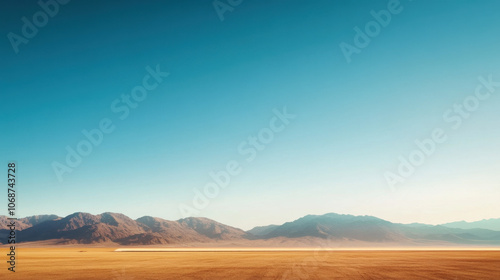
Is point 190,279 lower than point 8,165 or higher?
lower

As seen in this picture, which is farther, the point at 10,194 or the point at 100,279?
the point at 10,194

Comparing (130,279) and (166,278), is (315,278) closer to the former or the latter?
(166,278)

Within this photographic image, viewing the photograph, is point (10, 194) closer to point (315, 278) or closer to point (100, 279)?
point (100, 279)

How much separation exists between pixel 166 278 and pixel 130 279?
10.6ft

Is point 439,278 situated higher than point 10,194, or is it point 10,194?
point 10,194

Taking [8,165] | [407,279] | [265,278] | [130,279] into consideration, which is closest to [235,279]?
[265,278]

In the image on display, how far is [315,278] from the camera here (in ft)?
100

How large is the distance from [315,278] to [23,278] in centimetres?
2778

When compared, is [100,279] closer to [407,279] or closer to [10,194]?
[10,194]

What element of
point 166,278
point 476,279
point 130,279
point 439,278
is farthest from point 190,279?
point 476,279

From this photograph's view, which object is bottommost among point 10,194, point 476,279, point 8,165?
point 476,279

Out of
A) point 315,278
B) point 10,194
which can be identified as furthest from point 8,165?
point 315,278

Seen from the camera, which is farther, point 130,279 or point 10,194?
point 10,194

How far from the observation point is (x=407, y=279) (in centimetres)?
3081
